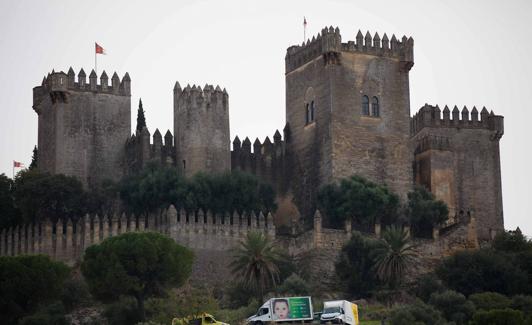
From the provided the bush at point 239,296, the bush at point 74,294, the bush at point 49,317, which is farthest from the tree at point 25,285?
the bush at point 239,296

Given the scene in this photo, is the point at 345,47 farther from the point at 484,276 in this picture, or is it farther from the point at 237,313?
the point at 237,313

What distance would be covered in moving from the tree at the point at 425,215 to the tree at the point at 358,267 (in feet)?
20.2

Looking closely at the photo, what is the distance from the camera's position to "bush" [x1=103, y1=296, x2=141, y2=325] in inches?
3014

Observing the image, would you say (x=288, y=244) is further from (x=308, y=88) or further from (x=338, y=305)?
(x=338, y=305)

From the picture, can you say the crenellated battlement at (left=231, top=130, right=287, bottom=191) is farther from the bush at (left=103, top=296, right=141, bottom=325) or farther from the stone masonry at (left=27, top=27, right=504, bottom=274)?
the bush at (left=103, top=296, right=141, bottom=325)

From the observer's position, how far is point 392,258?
8300cm

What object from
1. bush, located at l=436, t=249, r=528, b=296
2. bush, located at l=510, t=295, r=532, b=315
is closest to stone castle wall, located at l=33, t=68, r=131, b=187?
bush, located at l=436, t=249, r=528, b=296

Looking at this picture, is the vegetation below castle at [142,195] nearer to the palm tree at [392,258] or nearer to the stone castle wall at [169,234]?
the stone castle wall at [169,234]

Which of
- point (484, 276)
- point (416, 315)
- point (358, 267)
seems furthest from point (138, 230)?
point (416, 315)

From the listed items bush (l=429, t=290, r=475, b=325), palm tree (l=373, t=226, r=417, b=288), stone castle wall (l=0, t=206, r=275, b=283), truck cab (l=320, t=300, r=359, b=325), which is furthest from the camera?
stone castle wall (l=0, t=206, r=275, b=283)

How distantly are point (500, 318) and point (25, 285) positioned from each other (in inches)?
901

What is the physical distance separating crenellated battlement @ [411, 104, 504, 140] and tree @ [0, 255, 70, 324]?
92.5ft

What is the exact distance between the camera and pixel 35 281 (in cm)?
7950

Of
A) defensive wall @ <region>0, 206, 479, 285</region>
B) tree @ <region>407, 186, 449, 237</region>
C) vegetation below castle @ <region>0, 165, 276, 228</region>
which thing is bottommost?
defensive wall @ <region>0, 206, 479, 285</region>
